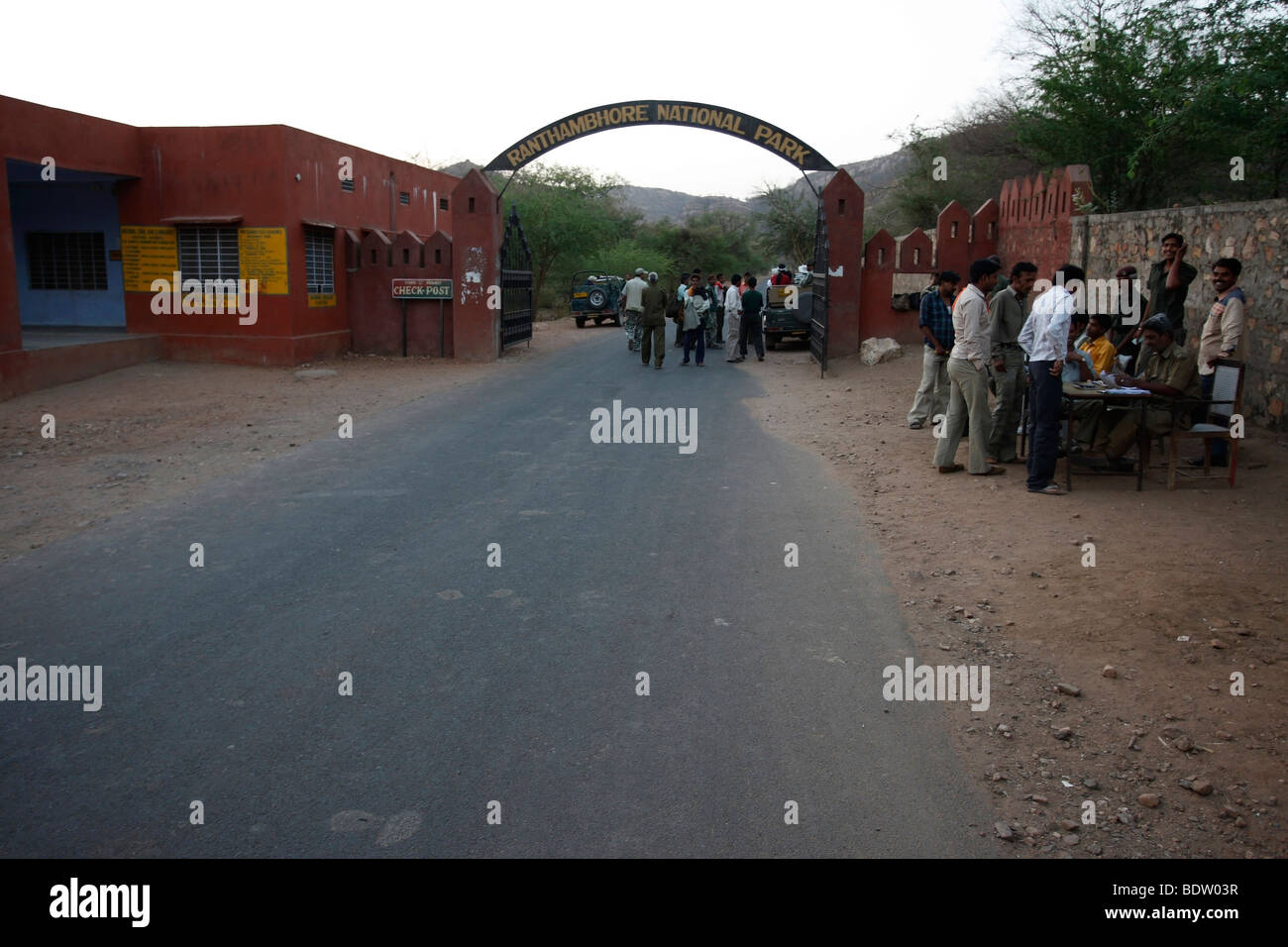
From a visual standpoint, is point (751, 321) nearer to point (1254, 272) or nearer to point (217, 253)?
point (217, 253)

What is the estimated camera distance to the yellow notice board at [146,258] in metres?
20.3

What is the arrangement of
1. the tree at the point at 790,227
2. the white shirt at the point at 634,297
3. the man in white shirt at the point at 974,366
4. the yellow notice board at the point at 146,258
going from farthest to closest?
the tree at the point at 790,227 → the white shirt at the point at 634,297 → the yellow notice board at the point at 146,258 → the man in white shirt at the point at 974,366

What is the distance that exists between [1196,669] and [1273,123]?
12165 millimetres

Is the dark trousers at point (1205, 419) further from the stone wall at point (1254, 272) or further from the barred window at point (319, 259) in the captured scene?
the barred window at point (319, 259)

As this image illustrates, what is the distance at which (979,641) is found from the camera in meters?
5.52

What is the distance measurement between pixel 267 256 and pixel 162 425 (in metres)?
7.83

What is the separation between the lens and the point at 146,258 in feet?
66.8

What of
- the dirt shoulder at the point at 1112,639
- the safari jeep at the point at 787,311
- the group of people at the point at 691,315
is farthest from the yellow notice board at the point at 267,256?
the dirt shoulder at the point at 1112,639

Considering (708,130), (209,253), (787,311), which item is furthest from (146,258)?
(787,311)

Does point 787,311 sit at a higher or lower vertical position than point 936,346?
higher

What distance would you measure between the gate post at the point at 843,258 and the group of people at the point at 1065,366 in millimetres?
10254

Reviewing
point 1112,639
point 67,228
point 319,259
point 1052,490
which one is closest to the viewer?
point 1112,639
